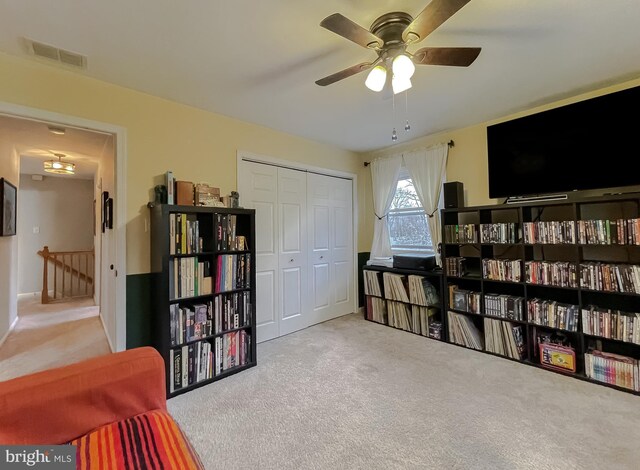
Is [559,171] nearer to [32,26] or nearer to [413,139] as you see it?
[413,139]

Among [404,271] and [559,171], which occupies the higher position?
[559,171]

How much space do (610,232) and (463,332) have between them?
1.49 metres

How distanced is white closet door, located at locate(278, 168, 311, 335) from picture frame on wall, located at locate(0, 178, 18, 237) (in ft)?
9.89

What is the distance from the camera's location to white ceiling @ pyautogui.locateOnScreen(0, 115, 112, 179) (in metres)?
2.77

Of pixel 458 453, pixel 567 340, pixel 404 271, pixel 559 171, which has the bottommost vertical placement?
Result: pixel 458 453

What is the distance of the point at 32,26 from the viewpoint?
5.40 ft

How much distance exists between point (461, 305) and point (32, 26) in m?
3.93

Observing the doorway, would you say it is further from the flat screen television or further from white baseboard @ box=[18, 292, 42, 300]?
white baseboard @ box=[18, 292, 42, 300]

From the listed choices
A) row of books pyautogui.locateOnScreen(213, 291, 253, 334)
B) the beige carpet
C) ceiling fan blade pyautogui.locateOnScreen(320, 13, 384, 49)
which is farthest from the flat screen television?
the beige carpet

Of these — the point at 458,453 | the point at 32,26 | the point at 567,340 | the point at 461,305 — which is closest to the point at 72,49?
the point at 32,26

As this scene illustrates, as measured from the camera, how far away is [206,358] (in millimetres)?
2361

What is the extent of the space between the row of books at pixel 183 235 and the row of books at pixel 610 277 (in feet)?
10.4

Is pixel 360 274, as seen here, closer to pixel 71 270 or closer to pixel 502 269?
pixel 502 269

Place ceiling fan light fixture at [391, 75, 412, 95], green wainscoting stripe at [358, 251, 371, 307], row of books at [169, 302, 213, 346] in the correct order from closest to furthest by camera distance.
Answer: ceiling fan light fixture at [391, 75, 412, 95] < row of books at [169, 302, 213, 346] < green wainscoting stripe at [358, 251, 371, 307]
